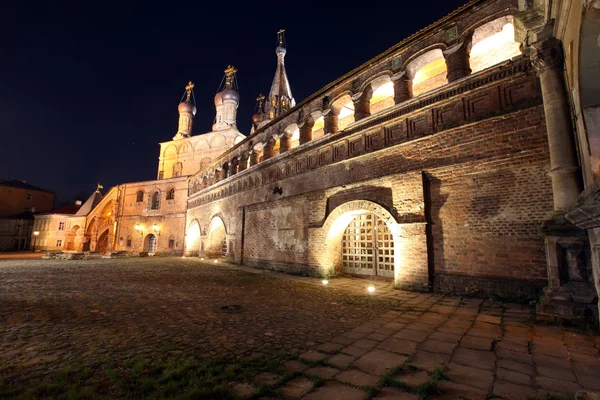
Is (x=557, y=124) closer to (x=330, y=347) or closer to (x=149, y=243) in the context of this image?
(x=330, y=347)

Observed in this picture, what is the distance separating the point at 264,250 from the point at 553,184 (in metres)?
10.9

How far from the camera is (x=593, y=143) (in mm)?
4402

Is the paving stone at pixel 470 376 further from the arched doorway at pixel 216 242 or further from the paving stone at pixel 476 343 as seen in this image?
the arched doorway at pixel 216 242

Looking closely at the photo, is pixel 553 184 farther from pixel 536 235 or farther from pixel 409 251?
pixel 409 251

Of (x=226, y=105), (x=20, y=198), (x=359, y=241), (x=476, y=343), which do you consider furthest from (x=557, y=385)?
(x=20, y=198)

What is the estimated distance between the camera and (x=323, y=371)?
282 cm

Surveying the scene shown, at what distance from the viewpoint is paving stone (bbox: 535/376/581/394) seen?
2402 millimetres

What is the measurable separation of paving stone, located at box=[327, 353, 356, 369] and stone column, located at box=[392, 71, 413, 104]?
25.5 feet

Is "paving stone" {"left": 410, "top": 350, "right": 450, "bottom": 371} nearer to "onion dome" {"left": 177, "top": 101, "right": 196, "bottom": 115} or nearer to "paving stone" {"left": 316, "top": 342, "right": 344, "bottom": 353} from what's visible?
"paving stone" {"left": 316, "top": 342, "right": 344, "bottom": 353}

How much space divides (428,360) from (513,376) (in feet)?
2.51

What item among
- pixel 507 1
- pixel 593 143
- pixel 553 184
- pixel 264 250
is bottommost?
pixel 264 250

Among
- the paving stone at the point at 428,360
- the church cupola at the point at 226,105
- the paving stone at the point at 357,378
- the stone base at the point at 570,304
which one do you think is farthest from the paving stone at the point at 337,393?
the church cupola at the point at 226,105

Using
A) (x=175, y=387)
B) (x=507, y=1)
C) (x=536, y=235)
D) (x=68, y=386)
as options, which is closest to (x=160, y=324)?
(x=68, y=386)

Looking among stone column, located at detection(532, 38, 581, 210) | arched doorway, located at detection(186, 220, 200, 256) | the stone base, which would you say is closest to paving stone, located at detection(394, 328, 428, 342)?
the stone base
